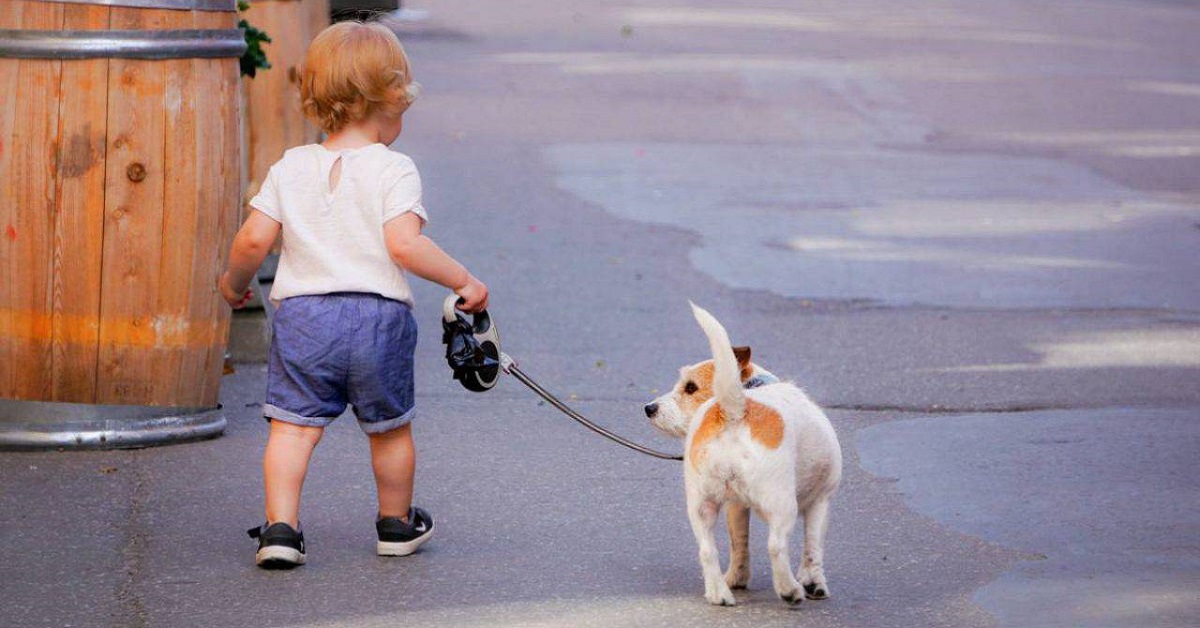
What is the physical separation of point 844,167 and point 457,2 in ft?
61.2

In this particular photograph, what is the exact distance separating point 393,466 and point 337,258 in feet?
1.99

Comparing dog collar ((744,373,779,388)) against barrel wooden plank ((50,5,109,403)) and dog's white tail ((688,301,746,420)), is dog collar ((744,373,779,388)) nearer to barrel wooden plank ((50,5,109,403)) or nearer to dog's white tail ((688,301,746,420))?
dog's white tail ((688,301,746,420))

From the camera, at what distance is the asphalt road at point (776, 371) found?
454cm

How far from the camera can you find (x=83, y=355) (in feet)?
18.8

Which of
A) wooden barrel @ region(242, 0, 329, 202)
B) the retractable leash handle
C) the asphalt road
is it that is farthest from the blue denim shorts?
wooden barrel @ region(242, 0, 329, 202)

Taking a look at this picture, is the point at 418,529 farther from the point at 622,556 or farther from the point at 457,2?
the point at 457,2

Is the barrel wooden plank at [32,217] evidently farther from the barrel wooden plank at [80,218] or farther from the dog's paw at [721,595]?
the dog's paw at [721,595]

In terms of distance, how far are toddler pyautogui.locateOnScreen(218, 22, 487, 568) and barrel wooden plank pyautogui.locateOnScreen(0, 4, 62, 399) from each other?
1230mm

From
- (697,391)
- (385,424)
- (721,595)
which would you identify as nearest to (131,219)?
(385,424)

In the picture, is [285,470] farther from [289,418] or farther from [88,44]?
[88,44]

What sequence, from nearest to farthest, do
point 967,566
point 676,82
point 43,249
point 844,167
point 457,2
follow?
point 967,566
point 43,249
point 844,167
point 676,82
point 457,2

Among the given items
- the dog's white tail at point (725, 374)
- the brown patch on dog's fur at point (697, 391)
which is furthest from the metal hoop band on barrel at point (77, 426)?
the dog's white tail at point (725, 374)

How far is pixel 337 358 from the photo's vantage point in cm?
462

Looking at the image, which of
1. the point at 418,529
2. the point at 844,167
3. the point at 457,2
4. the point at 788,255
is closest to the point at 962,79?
the point at 844,167
